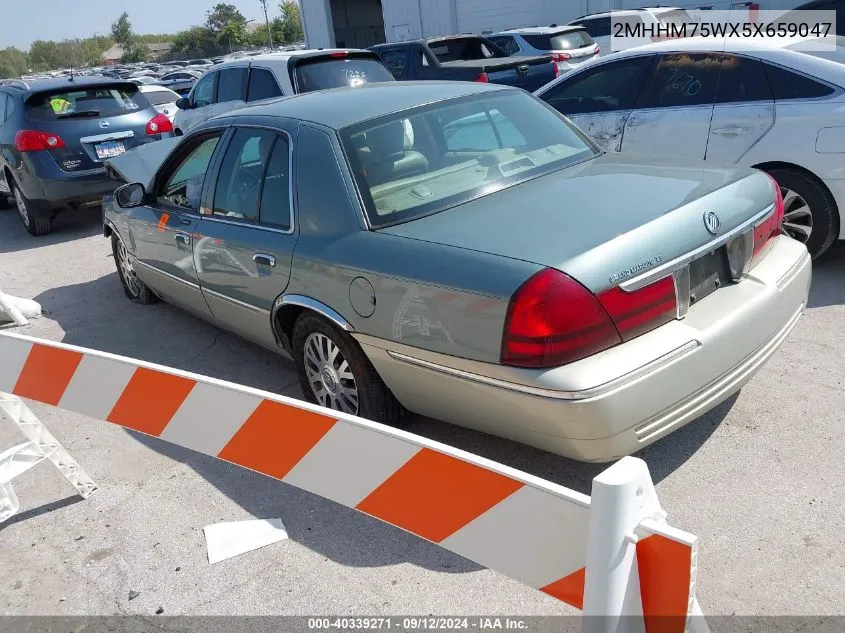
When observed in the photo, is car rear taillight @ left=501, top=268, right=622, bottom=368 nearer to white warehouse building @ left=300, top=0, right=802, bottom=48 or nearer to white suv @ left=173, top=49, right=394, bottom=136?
white suv @ left=173, top=49, right=394, bottom=136

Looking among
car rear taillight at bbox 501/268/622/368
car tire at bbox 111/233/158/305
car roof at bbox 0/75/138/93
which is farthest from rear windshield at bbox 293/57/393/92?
car rear taillight at bbox 501/268/622/368

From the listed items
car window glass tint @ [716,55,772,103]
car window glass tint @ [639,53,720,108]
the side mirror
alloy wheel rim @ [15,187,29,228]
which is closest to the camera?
the side mirror

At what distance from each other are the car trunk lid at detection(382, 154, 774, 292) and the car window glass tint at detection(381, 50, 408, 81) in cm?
879

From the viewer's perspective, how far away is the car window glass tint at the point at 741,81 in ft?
17.6

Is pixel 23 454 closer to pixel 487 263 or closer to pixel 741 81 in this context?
pixel 487 263

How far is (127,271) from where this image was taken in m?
6.27

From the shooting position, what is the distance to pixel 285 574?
2941 mm

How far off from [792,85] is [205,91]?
786 centimetres

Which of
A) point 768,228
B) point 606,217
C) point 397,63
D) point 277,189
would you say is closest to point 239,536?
point 277,189

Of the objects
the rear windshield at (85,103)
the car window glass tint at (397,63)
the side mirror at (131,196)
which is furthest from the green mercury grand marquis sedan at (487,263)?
the car window glass tint at (397,63)

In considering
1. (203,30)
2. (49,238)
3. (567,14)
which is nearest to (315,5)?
(567,14)

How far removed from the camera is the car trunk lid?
9.09ft

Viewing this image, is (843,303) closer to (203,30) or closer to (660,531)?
(660,531)

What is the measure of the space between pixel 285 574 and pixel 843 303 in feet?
12.7
